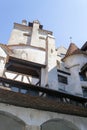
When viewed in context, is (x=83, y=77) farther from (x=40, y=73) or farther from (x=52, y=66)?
(x=40, y=73)

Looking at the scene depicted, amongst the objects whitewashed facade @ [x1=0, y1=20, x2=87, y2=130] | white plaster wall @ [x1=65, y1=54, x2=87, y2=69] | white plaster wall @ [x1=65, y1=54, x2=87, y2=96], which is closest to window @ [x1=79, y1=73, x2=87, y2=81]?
whitewashed facade @ [x1=0, y1=20, x2=87, y2=130]

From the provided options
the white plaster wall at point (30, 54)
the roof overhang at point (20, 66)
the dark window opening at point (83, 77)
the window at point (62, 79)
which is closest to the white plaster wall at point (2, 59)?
the roof overhang at point (20, 66)

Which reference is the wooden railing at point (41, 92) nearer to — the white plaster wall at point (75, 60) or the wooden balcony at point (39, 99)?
the wooden balcony at point (39, 99)

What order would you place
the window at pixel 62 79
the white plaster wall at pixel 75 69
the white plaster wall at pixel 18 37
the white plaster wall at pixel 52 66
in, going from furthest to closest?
the white plaster wall at pixel 18 37 → the window at pixel 62 79 → the white plaster wall at pixel 75 69 → the white plaster wall at pixel 52 66

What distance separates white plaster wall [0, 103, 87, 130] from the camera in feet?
30.6

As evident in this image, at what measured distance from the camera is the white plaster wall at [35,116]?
30.6 feet

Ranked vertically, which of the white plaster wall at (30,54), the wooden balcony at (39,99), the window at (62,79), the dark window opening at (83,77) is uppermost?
the white plaster wall at (30,54)

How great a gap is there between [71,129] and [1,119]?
380cm

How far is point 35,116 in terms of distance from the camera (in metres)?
9.81

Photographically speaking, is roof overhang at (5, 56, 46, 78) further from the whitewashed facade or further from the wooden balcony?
the wooden balcony

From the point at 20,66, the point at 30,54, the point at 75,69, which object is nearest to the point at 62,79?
the point at 75,69

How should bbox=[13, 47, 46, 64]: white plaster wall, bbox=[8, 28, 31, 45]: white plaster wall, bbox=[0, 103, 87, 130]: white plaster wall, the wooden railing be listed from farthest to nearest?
bbox=[8, 28, 31, 45]: white plaster wall → bbox=[13, 47, 46, 64]: white plaster wall → the wooden railing → bbox=[0, 103, 87, 130]: white plaster wall

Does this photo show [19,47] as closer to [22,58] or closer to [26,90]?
[22,58]

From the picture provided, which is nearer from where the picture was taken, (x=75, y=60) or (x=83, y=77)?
(x=83, y=77)
